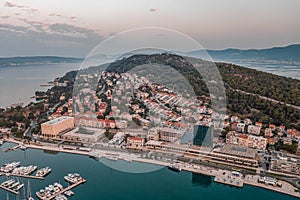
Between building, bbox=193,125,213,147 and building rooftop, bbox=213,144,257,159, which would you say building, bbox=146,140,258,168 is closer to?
building rooftop, bbox=213,144,257,159

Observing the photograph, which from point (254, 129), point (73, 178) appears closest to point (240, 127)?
point (254, 129)

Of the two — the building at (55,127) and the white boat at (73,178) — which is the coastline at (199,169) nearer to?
the building at (55,127)

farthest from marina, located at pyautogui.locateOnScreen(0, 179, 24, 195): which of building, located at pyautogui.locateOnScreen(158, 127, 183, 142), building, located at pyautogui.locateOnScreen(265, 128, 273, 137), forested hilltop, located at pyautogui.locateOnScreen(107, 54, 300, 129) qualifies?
building, located at pyautogui.locateOnScreen(265, 128, 273, 137)

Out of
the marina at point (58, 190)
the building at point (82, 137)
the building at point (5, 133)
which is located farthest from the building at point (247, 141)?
the building at point (5, 133)

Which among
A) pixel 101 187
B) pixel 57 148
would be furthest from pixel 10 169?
pixel 101 187

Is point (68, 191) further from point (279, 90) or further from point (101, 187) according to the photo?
point (279, 90)

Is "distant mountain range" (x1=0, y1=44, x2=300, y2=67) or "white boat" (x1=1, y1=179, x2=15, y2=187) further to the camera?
"distant mountain range" (x1=0, y1=44, x2=300, y2=67)
